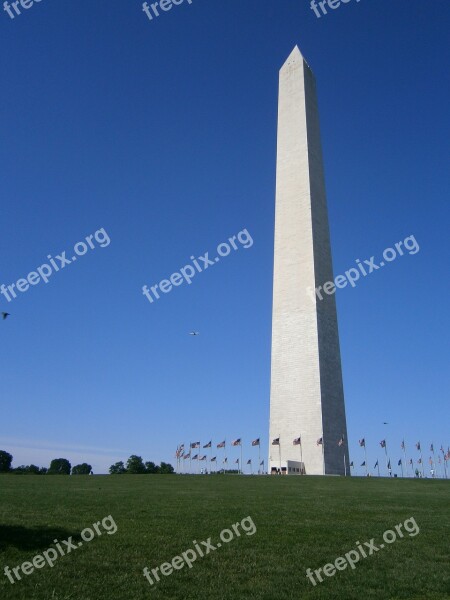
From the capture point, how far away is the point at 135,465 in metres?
44.1

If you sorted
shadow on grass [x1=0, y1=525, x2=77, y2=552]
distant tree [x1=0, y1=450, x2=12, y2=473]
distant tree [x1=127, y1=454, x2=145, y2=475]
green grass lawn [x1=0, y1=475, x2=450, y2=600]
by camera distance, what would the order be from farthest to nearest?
1. distant tree [x1=0, y1=450, x2=12, y2=473]
2. distant tree [x1=127, y1=454, x2=145, y2=475]
3. shadow on grass [x1=0, y1=525, x2=77, y2=552]
4. green grass lawn [x1=0, y1=475, x2=450, y2=600]

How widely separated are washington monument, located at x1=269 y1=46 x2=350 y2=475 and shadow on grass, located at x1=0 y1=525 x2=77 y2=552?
33.0 m

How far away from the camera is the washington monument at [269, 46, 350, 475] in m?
43.4

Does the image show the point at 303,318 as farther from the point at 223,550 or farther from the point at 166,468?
the point at 223,550

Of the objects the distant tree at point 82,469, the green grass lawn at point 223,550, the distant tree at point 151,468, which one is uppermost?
the distant tree at point 82,469

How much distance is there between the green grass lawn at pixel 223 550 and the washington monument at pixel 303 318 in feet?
88.3

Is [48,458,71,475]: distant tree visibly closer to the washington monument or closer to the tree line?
the tree line

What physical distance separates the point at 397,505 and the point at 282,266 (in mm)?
32872

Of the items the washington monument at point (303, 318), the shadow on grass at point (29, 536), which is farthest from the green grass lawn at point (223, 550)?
the washington monument at point (303, 318)

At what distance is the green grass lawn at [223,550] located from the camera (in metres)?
8.27

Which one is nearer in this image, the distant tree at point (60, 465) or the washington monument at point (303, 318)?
the washington monument at point (303, 318)

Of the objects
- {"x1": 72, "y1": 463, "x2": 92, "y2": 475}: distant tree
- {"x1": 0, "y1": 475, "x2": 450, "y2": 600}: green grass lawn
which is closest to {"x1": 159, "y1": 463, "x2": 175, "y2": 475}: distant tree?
{"x1": 72, "y1": 463, "x2": 92, "y2": 475}: distant tree

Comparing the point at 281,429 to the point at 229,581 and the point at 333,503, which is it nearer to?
the point at 333,503

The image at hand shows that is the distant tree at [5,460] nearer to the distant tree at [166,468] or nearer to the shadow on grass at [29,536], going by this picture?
the distant tree at [166,468]
